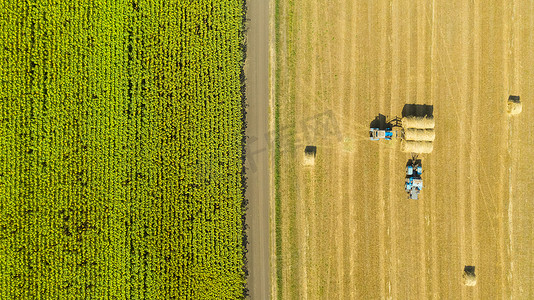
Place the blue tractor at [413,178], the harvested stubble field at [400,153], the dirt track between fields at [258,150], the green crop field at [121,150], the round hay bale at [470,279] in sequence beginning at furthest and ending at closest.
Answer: the dirt track between fields at [258,150] < the harvested stubble field at [400,153] < the green crop field at [121,150] < the blue tractor at [413,178] < the round hay bale at [470,279]

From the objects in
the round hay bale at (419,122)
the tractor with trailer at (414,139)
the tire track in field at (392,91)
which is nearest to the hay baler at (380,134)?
the tractor with trailer at (414,139)

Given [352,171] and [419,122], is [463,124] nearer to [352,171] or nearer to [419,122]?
[419,122]

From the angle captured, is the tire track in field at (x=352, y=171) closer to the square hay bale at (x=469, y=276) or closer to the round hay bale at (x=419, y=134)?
the round hay bale at (x=419, y=134)

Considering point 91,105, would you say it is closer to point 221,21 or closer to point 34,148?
point 34,148

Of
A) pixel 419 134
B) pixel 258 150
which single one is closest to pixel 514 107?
pixel 419 134

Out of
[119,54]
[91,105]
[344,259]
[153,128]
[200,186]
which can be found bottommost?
[344,259]

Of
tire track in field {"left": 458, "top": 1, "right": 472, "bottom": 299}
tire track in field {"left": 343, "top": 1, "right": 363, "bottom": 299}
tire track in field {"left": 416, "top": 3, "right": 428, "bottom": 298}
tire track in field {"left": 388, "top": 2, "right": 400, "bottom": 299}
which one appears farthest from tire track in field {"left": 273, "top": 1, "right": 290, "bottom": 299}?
tire track in field {"left": 458, "top": 1, "right": 472, "bottom": 299}

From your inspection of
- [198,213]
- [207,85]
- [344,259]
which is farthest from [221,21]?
[344,259]
